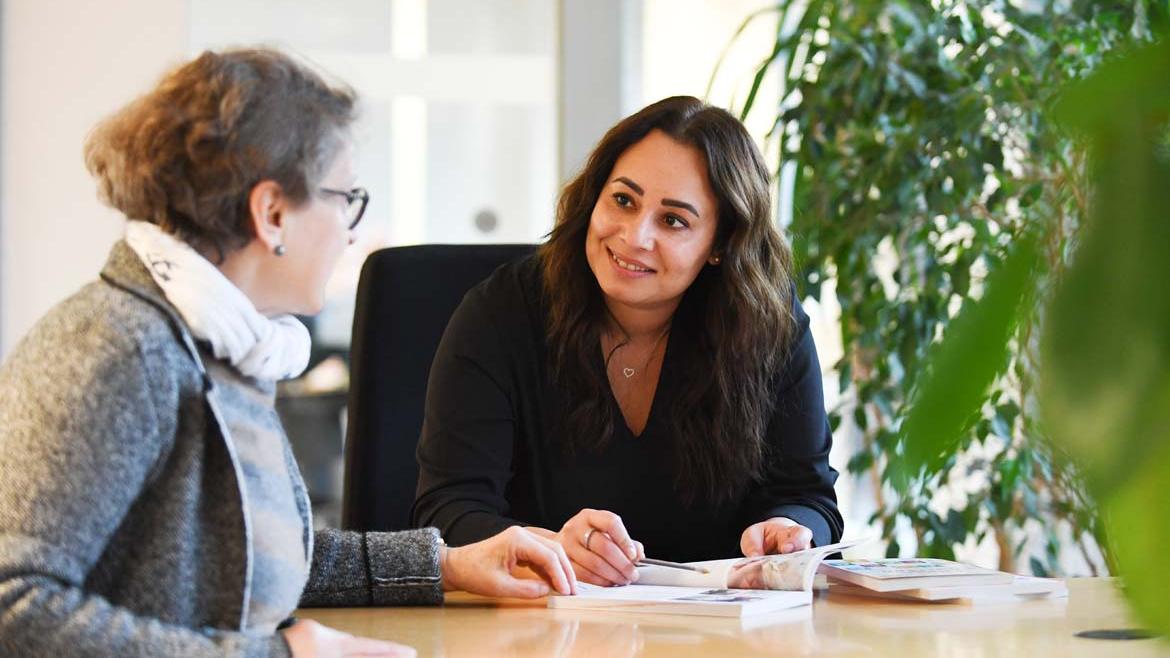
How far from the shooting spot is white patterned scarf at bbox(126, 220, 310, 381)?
3.02ft

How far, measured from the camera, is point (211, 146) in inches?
38.4

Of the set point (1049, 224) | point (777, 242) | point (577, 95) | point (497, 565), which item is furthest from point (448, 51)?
point (1049, 224)

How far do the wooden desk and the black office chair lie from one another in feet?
1.71

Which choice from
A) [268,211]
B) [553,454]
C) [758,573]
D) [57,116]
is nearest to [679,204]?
[553,454]

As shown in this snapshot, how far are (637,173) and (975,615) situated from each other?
0.84 meters

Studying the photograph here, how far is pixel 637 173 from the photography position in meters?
1.96

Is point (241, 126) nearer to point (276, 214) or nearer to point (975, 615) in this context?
point (276, 214)

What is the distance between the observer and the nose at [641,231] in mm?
1908

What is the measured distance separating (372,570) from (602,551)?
253mm

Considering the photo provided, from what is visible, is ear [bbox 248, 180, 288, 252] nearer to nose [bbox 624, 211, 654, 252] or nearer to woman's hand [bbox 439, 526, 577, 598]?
woman's hand [bbox 439, 526, 577, 598]

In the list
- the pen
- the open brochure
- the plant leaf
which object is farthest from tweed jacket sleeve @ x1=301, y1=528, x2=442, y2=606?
the plant leaf

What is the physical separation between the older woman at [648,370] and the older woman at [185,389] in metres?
0.80

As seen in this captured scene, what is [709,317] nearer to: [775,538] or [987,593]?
[775,538]

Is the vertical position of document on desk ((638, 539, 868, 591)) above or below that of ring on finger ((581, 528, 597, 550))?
below
